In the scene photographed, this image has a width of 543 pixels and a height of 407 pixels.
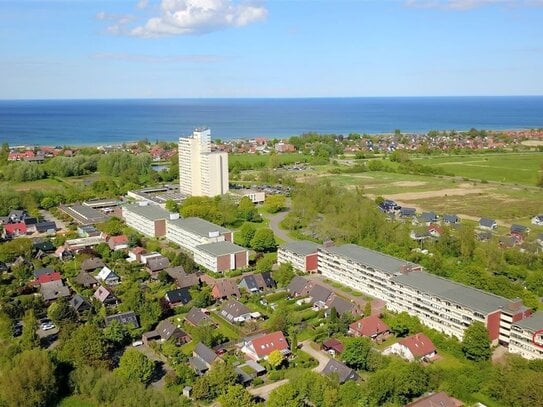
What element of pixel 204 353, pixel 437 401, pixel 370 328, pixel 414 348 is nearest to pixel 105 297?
pixel 204 353

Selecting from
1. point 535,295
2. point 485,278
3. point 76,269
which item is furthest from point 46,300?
point 535,295

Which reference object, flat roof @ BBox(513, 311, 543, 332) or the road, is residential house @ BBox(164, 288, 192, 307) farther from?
flat roof @ BBox(513, 311, 543, 332)

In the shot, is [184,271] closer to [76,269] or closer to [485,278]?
[76,269]

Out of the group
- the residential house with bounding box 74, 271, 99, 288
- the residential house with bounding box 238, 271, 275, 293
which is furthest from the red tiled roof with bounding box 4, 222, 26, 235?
the residential house with bounding box 238, 271, 275, 293

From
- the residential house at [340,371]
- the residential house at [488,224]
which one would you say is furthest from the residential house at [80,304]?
the residential house at [488,224]

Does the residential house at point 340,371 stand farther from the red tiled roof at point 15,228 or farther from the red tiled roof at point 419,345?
the red tiled roof at point 15,228
